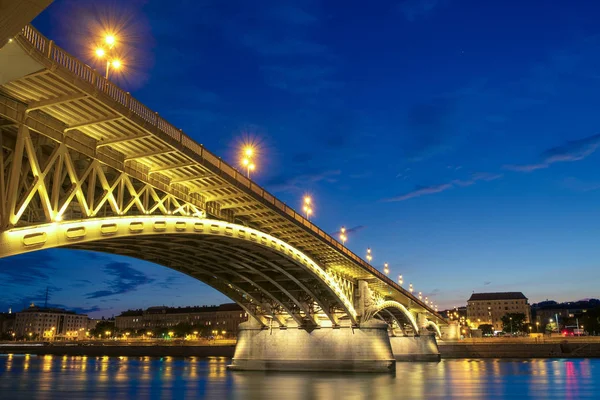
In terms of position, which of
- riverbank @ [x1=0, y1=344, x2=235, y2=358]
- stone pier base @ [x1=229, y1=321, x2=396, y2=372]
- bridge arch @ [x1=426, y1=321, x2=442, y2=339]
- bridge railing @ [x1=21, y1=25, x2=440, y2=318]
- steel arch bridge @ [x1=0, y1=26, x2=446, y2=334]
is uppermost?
bridge railing @ [x1=21, y1=25, x2=440, y2=318]

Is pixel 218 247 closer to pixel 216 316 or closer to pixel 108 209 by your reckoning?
pixel 108 209

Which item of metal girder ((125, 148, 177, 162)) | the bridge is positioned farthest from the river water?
metal girder ((125, 148, 177, 162))

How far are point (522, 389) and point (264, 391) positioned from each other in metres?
17.8

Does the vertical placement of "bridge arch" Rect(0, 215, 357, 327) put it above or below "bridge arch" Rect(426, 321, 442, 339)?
above

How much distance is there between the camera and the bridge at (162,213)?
53.2ft

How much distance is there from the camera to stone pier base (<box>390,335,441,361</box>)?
89562 millimetres

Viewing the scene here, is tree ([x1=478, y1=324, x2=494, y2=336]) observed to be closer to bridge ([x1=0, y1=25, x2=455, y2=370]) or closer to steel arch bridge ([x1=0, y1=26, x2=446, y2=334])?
bridge ([x1=0, y1=25, x2=455, y2=370])

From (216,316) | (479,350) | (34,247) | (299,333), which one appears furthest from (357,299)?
(216,316)

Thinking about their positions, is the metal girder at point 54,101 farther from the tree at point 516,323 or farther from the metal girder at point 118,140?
the tree at point 516,323

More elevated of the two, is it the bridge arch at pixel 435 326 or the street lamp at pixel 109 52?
the street lamp at pixel 109 52

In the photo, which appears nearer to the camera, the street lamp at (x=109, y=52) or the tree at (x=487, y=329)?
the street lamp at (x=109, y=52)

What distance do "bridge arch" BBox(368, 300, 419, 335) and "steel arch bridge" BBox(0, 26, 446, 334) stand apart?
39.8 feet

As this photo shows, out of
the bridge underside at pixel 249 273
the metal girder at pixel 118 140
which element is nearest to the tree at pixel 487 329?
the bridge underside at pixel 249 273

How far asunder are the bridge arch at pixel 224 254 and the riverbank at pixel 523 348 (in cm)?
5882
